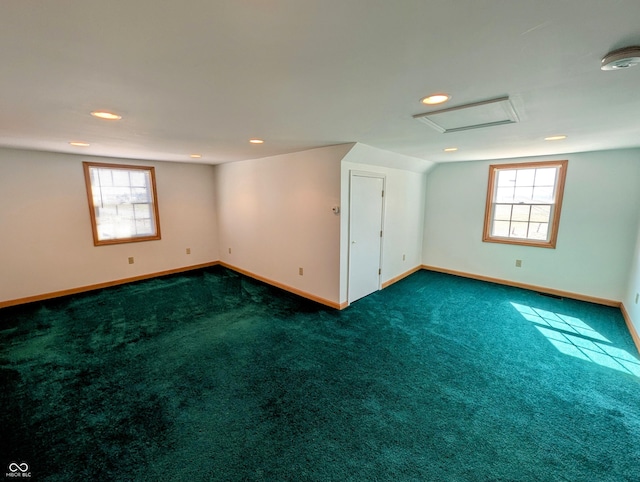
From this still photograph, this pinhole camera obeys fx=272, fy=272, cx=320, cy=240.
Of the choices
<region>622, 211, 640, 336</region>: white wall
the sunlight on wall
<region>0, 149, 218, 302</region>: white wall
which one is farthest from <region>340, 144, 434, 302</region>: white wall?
<region>0, 149, 218, 302</region>: white wall

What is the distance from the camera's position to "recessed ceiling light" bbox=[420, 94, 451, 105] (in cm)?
169

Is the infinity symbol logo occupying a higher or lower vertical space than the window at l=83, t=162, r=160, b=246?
lower

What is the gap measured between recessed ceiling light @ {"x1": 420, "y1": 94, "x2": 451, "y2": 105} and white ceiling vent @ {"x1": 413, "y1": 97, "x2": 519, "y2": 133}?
0.64ft

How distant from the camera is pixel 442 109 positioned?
194cm

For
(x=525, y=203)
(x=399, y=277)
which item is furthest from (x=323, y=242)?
(x=525, y=203)

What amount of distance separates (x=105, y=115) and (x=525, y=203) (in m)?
5.61

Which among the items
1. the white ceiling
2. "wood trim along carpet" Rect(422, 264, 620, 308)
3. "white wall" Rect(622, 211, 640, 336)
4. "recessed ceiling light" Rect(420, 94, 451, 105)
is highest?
"recessed ceiling light" Rect(420, 94, 451, 105)

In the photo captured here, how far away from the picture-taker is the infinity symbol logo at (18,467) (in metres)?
1.58

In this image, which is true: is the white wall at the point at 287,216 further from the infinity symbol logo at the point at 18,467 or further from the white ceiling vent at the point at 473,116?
the infinity symbol logo at the point at 18,467

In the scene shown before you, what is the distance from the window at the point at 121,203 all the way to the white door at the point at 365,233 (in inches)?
147

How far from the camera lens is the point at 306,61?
4.12ft

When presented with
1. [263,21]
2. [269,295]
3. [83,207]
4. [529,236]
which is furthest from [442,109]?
[83,207]

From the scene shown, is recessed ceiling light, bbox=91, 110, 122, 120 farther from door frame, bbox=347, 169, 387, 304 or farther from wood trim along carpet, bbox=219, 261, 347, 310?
wood trim along carpet, bbox=219, 261, 347, 310

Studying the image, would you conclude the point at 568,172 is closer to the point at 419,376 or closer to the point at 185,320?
the point at 419,376
